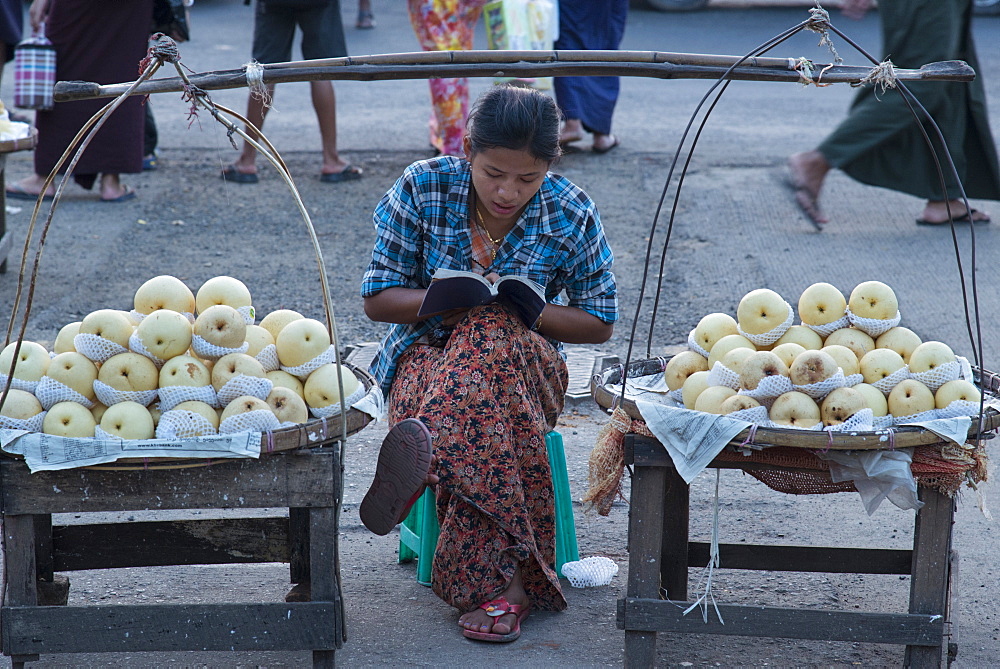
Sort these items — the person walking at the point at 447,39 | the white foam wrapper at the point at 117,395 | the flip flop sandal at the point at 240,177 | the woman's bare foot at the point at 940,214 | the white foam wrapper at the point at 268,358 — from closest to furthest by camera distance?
1. the white foam wrapper at the point at 117,395
2. the white foam wrapper at the point at 268,358
3. the woman's bare foot at the point at 940,214
4. the person walking at the point at 447,39
5. the flip flop sandal at the point at 240,177

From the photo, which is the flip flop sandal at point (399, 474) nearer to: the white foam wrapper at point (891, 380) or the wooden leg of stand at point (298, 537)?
the wooden leg of stand at point (298, 537)

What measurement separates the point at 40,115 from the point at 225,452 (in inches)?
163

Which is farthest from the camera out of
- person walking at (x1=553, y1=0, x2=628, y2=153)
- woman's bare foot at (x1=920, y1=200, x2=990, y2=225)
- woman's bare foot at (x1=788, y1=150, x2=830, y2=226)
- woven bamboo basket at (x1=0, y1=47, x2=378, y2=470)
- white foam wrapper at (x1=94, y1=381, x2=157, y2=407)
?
person walking at (x1=553, y1=0, x2=628, y2=153)

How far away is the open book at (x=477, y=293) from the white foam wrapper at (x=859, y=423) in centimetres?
66

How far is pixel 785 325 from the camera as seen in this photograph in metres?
2.23

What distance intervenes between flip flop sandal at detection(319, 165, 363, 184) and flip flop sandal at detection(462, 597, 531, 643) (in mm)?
4389

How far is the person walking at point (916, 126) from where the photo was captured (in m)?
4.93

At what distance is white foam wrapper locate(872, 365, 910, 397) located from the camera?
210 cm

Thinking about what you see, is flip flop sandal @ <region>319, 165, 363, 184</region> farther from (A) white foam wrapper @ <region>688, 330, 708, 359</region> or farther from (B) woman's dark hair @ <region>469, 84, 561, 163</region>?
(A) white foam wrapper @ <region>688, 330, 708, 359</region>

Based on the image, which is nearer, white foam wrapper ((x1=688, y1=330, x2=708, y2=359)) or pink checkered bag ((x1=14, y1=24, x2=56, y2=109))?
white foam wrapper ((x1=688, y1=330, x2=708, y2=359))

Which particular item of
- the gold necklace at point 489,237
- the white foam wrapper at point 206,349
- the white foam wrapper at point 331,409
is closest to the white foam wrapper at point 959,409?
the gold necklace at point 489,237

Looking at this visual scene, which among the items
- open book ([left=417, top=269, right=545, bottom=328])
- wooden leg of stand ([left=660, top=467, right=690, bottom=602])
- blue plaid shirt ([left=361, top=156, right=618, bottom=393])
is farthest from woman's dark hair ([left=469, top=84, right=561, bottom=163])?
wooden leg of stand ([left=660, top=467, right=690, bottom=602])

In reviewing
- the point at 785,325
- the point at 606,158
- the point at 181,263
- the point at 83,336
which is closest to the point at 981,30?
the point at 606,158

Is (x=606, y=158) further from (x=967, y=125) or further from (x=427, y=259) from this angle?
(x=427, y=259)
